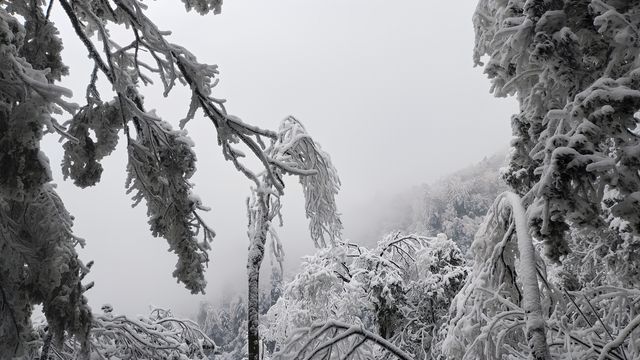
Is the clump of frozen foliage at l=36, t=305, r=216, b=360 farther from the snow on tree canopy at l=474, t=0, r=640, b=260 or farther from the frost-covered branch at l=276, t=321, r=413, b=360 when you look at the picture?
the snow on tree canopy at l=474, t=0, r=640, b=260

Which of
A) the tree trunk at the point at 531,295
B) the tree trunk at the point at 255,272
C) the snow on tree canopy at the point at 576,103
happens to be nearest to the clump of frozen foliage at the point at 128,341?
the tree trunk at the point at 255,272

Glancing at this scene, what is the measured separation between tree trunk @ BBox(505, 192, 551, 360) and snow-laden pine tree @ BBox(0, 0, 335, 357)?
1.56 meters

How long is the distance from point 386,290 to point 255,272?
24.4 ft

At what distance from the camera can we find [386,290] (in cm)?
1291

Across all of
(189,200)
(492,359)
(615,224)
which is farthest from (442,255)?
(189,200)

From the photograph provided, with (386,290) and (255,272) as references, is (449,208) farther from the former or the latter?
(255,272)

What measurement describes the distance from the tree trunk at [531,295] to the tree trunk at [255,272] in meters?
3.34

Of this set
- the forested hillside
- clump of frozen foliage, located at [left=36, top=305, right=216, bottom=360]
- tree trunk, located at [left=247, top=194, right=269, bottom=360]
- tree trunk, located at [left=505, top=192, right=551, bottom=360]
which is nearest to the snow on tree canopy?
tree trunk, located at [left=505, top=192, right=551, bottom=360]

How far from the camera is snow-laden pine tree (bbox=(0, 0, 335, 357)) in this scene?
2.19 metres

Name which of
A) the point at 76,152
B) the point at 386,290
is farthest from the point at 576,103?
the point at 386,290

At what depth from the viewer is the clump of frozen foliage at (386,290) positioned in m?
12.4

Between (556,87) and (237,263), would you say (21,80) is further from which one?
(237,263)

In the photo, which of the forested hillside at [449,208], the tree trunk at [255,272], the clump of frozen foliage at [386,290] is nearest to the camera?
the tree trunk at [255,272]

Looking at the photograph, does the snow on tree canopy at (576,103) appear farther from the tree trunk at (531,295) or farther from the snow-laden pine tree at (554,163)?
the tree trunk at (531,295)
